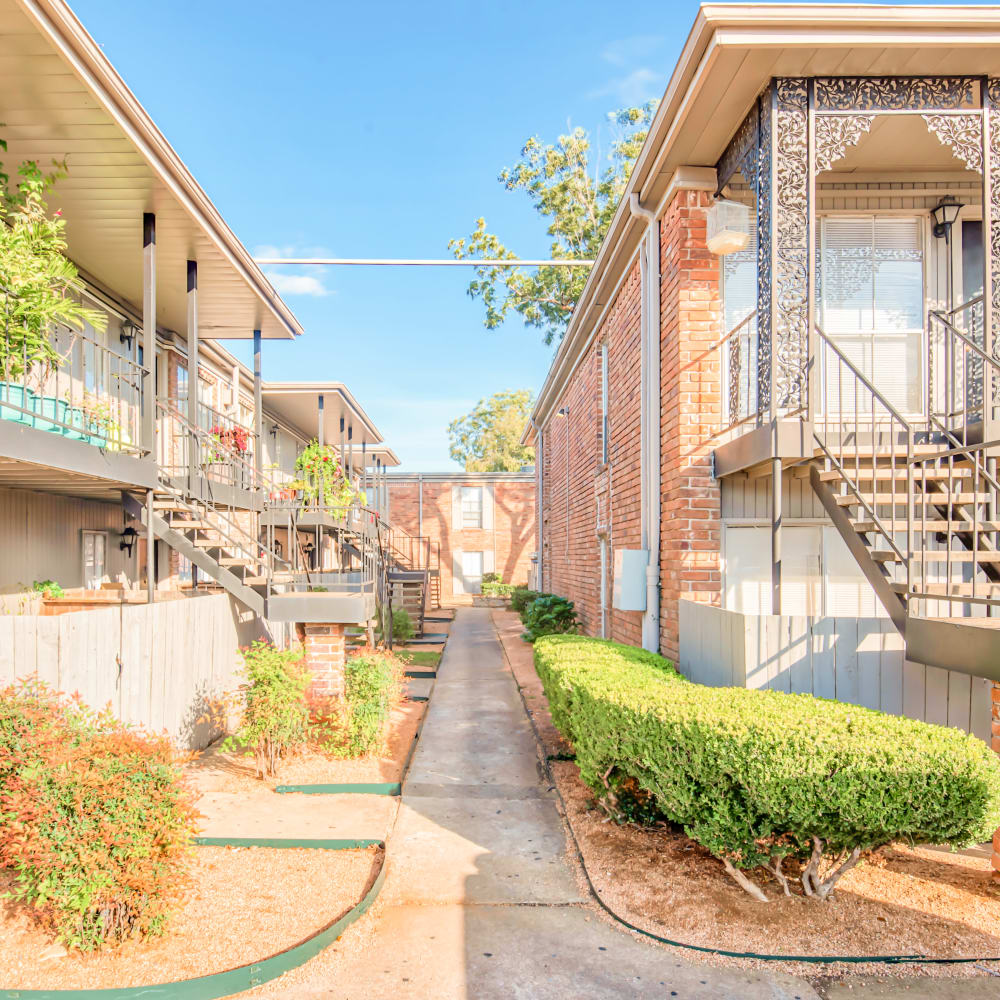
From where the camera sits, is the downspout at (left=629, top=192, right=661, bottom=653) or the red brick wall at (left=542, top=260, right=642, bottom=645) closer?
the downspout at (left=629, top=192, right=661, bottom=653)

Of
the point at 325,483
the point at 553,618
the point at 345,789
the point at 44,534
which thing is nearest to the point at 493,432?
the point at 325,483

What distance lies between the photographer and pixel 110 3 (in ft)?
28.7

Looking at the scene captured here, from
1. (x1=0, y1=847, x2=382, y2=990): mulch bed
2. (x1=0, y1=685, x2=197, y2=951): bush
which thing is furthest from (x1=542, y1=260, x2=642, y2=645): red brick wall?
(x1=0, y1=685, x2=197, y2=951): bush

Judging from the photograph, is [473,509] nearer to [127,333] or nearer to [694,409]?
[127,333]

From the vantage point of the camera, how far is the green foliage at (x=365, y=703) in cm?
670

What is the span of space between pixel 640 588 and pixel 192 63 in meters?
12.0

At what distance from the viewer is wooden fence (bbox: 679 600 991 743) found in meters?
4.88

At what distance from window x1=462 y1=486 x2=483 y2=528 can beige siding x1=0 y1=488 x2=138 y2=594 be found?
19956 mm

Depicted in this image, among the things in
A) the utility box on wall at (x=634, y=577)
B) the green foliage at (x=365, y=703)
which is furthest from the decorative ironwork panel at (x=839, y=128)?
the green foliage at (x=365, y=703)

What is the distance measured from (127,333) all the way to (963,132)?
9.79 m

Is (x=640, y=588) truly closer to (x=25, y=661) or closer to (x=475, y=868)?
(x=475, y=868)

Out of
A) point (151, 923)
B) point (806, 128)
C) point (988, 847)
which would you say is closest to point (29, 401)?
A: point (151, 923)

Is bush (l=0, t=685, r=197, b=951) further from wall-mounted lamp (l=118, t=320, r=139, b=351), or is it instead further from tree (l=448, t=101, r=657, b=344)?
tree (l=448, t=101, r=657, b=344)

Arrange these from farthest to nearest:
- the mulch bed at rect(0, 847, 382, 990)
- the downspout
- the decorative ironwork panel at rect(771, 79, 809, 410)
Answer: the downspout
the decorative ironwork panel at rect(771, 79, 809, 410)
the mulch bed at rect(0, 847, 382, 990)
